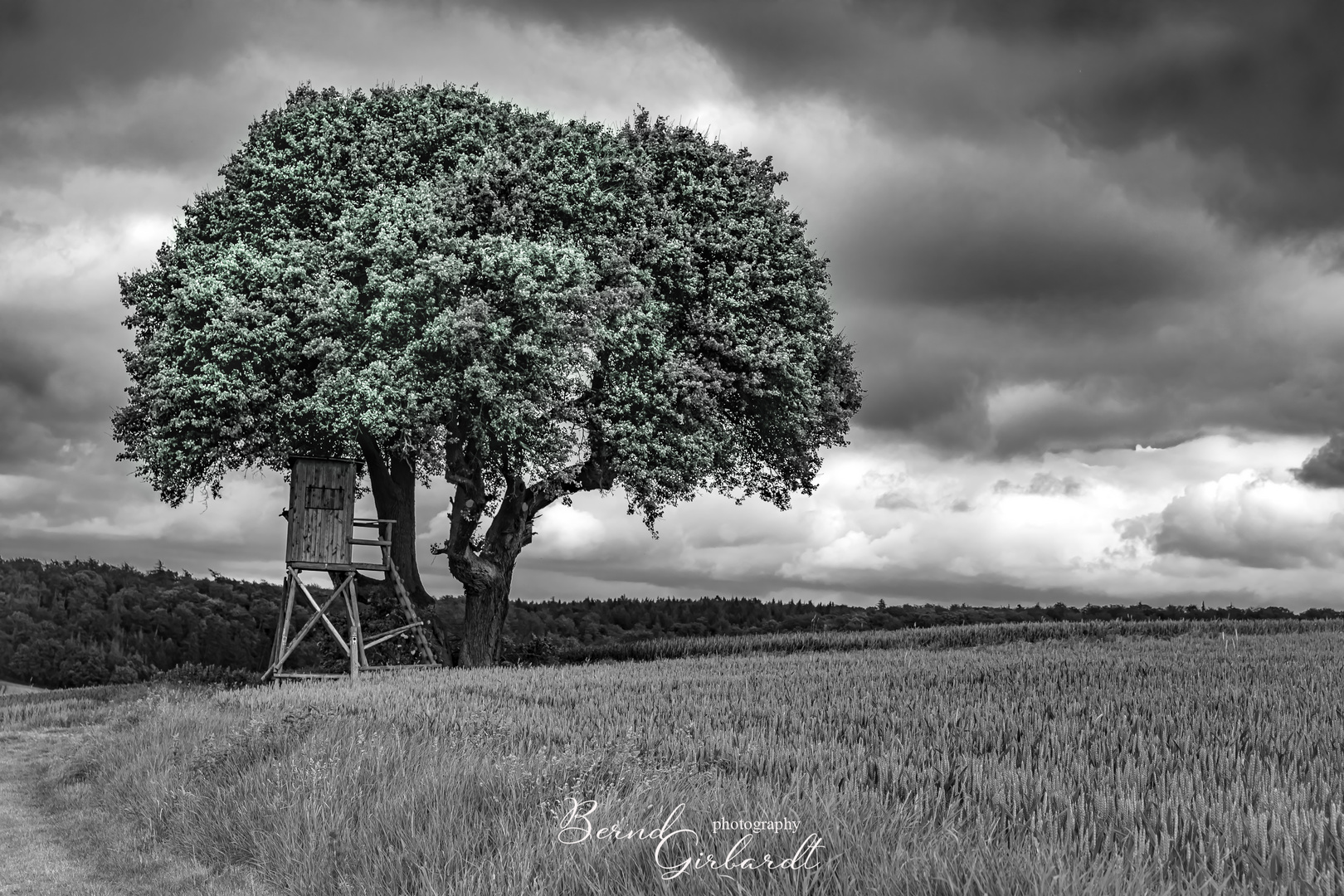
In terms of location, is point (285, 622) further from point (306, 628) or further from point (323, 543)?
point (323, 543)

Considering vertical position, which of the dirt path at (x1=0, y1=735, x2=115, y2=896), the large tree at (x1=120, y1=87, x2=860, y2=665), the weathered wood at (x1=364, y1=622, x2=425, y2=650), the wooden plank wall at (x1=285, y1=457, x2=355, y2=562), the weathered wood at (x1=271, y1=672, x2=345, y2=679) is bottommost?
the dirt path at (x1=0, y1=735, x2=115, y2=896)

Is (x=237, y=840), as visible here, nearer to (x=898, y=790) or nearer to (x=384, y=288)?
(x=898, y=790)

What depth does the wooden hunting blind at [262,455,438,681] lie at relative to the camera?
2842cm

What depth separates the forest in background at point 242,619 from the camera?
40.5 metres

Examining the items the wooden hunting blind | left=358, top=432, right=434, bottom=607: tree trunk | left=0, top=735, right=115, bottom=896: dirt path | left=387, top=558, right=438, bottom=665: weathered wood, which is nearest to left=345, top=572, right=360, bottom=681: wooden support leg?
the wooden hunting blind

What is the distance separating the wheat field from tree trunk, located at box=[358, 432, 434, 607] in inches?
509

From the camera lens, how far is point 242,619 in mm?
47562

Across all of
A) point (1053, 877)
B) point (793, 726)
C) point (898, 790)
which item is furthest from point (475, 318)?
point (1053, 877)

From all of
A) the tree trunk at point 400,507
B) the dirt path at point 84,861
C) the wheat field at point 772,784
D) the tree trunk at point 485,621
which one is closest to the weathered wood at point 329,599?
the tree trunk at point 400,507

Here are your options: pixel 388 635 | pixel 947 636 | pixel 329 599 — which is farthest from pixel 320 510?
pixel 947 636

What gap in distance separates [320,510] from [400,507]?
3677 millimetres

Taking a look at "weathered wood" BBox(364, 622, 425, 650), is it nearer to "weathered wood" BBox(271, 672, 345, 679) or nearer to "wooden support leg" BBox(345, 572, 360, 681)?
"wooden support leg" BBox(345, 572, 360, 681)

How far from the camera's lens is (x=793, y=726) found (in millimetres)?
13023

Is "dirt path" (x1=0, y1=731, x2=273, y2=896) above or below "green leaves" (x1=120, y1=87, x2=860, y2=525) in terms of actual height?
below
